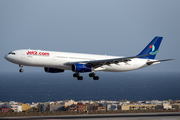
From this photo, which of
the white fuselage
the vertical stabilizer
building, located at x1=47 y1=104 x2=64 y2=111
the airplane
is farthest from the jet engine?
building, located at x1=47 y1=104 x2=64 y2=111

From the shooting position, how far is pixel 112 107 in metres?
101

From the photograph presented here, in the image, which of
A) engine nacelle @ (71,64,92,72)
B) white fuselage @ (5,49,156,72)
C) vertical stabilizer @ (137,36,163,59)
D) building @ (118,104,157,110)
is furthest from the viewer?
building @ (118,104,157,110)

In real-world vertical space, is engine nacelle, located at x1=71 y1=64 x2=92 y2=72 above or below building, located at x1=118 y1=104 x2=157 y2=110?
above

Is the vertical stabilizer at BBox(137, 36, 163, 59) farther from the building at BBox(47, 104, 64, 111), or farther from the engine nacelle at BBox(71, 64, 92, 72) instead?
the building at BBox(47, 104, 64, 111)

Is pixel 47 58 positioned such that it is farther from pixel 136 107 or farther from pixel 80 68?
pixel 136 107

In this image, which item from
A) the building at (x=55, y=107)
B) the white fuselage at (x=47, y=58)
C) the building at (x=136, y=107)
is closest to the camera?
the white fuselage at (x=47, y=58)

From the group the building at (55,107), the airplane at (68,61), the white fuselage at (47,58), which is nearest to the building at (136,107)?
the building at (55,107)

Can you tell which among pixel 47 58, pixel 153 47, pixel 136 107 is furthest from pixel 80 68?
pixel 136 107

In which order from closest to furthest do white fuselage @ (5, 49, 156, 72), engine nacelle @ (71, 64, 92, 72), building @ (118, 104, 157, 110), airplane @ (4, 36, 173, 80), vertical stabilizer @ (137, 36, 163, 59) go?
white fuselage @ (5, 49, 156, 72) < airplane @ (4, 36, 173, 80) < engine nacelle @ (71, 64, 92, 72) < vertical stabilizer @ (137, 36, 163, 59) < building @ (118, 104, 157, 110)

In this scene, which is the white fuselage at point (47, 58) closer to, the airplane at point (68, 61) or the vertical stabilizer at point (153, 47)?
the airplane at point (68, 61)

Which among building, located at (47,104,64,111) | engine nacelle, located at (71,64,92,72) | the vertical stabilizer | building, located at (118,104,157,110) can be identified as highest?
the vertical stabilizer

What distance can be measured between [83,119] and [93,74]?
Answer: 36.2 ft

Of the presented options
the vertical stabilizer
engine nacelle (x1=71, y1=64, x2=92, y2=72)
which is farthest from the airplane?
the vertical stabilizer

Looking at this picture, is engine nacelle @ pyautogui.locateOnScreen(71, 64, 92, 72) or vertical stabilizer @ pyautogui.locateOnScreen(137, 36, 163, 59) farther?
vertical stabilizer @ pyautogui.locateOnScreen(137, 36, 163, 59)
